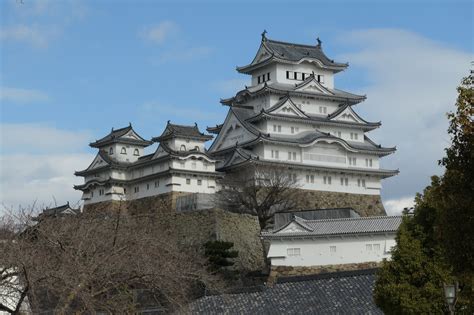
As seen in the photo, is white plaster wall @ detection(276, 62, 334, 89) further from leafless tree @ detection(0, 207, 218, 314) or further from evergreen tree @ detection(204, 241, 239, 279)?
leafless tree @ detection(0, 207, 218, 314)

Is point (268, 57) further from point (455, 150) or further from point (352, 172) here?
point (455, 150)

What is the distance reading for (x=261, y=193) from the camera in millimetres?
54688

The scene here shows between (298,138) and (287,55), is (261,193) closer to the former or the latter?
(298,138)

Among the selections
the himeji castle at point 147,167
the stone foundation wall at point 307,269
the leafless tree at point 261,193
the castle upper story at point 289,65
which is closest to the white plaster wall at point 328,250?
the stone foundation wall at point 307,269

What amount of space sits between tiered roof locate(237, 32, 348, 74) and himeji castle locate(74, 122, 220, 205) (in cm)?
846

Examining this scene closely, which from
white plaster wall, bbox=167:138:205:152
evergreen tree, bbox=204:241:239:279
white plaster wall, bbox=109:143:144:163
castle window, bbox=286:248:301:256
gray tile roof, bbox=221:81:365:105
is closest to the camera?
evergreen tree, bbox=204:241:239:279

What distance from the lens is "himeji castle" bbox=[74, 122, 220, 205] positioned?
56000mm

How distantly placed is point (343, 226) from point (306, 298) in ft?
45.8

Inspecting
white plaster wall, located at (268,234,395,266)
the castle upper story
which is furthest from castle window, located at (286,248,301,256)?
the castle upper story

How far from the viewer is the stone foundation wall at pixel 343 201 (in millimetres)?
56375

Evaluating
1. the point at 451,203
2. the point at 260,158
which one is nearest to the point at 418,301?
the point at 451,203

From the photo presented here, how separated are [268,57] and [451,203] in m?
49.9

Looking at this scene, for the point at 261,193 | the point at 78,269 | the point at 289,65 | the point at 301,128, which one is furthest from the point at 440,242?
the point at 289,65

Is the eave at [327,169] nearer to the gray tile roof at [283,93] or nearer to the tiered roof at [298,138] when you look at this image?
the tiered roof at [298,138]
